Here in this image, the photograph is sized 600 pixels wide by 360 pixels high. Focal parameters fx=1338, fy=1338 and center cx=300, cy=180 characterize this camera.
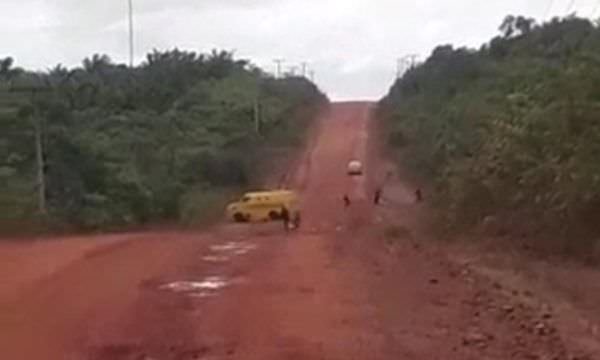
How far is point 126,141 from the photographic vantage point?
53656 mm

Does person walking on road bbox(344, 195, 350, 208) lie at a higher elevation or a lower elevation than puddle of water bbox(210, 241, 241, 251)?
lower

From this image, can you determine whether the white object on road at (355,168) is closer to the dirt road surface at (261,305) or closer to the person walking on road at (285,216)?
the person walking on road at (285,216)

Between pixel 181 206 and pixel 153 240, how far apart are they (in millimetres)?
21917

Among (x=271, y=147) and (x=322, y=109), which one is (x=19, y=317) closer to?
(x=271, y=147)

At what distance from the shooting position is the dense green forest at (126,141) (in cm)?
4678

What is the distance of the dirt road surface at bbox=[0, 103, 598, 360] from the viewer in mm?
11383

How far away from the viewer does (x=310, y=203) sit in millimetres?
52062

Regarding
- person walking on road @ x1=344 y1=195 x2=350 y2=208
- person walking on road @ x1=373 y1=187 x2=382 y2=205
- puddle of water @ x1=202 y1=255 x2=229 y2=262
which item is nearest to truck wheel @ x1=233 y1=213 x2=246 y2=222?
person walking on road @ x1=344 y1=195 x2=350 y2=208

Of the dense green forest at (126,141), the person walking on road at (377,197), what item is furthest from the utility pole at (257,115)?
the person walking on road at (377,197)

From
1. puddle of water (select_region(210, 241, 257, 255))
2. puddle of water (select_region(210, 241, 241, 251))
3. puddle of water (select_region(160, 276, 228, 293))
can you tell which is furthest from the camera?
puddle of water (select_region(210, 241, 241, 251))

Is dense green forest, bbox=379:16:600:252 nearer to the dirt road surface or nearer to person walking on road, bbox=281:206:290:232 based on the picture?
the dirt road surface

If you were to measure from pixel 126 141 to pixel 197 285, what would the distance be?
3689 cm

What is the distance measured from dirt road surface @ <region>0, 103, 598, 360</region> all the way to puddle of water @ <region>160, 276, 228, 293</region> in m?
0.02

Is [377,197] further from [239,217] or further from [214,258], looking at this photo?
[214,258]
